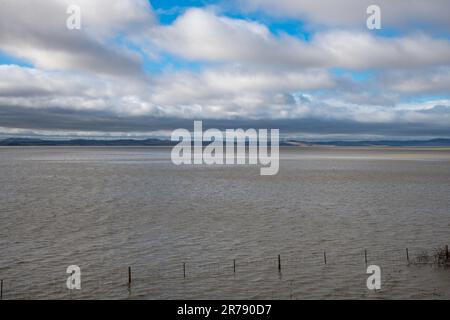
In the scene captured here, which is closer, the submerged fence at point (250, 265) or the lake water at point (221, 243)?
the lake water at point (221, 243)

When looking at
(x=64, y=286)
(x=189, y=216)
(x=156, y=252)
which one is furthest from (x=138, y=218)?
(x=64, y=286)

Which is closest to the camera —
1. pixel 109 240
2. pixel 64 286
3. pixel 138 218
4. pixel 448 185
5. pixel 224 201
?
pixel 64 286

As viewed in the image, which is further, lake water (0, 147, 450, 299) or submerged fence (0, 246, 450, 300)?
submerged fence (0, 246, 450, 300)

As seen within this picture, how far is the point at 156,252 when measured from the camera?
31.2 m

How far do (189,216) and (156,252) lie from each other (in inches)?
573

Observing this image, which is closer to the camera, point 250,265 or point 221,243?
point 250,265

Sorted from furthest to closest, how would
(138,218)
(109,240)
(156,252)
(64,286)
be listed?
(138,218)
(109,240)
(156,252)
(64,286)

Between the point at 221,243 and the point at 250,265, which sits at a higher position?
the point at 221,243

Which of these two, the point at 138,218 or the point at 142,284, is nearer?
the point at 142,284

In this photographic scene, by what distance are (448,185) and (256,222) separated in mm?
49275

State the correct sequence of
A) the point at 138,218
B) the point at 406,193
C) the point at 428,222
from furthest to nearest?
the point at 406,193, the point at 138,218, the point at 428,222
